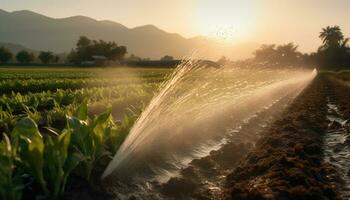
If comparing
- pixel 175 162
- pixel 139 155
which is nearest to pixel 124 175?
pixel 139 155

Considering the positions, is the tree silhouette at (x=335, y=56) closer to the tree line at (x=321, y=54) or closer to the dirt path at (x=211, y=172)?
the tree line at (x=321, y=54)

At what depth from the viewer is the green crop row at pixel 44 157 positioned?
3.74 metres

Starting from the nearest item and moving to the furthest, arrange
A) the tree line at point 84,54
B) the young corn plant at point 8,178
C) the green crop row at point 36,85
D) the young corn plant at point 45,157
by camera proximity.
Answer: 1. the young corn plant at point 8,178
2. the young corn plant at point 45,157
3. the green crop row at point 36,85
4. the tree line at point 84,54

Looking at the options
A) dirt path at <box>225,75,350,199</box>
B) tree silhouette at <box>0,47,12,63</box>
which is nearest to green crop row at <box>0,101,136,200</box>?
dirt path at <box>225,75,350,199</box>

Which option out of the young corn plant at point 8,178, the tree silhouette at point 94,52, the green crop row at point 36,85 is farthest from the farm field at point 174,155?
the tree silhouette at point 94,52

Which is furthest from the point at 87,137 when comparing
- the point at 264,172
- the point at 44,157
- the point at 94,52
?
the point at 94,52

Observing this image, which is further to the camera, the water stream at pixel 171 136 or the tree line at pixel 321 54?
the tree line at pixel 321 54

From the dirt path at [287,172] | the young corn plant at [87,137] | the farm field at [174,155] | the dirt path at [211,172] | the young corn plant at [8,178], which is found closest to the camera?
the young corn plant at [8,178]

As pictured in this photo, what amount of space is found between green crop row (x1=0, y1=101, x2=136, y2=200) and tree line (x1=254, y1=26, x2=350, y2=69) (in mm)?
87443

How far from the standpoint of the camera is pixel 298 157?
262 inches

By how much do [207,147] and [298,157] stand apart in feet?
6.78

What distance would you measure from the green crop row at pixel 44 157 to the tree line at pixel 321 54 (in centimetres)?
8744

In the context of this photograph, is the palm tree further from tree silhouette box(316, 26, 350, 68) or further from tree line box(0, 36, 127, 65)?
tree line box(0, 36, 127, 65)

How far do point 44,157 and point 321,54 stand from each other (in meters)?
101
